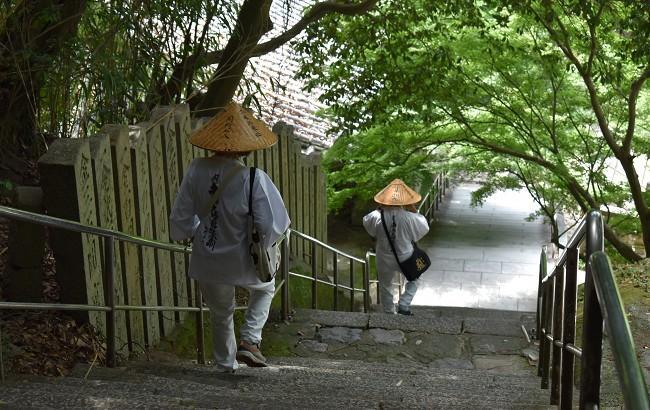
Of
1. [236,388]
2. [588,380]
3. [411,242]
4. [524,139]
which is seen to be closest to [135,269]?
[236,388]

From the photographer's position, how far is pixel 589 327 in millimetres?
2461

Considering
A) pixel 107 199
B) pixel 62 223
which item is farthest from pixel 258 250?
pixel 62 223

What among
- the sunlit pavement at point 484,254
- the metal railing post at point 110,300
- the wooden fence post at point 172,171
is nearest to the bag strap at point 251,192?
the metal railing post at point 110,300

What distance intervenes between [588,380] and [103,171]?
3277mm

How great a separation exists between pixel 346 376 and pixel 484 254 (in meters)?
12.0

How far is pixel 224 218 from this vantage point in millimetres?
4637

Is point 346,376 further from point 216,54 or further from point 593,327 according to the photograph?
point 216,54

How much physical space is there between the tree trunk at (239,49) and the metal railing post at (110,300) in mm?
3354

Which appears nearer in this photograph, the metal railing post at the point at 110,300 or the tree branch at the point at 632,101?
the metal railing post at the point at 110,300

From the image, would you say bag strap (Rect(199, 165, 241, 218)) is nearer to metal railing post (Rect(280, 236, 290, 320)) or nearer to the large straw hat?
the large straw hat

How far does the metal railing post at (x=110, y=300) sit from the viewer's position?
14.5 ft

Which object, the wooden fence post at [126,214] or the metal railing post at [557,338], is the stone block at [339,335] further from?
the metal railing post at [557,338]

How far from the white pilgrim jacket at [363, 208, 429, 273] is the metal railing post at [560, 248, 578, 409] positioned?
18.1 feet

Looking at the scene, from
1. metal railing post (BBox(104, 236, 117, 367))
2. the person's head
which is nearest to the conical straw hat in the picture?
the person's head
